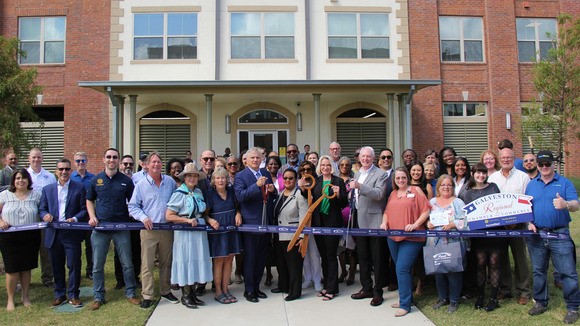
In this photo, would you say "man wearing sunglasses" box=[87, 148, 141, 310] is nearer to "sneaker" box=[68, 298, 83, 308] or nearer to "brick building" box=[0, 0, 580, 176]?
"sneaker" box=[68, 298, 83, 308]

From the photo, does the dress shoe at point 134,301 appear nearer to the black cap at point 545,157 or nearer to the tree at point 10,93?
the black cap at point 545,157

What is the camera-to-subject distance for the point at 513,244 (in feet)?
18.3

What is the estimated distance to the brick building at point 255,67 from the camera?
15773 mm

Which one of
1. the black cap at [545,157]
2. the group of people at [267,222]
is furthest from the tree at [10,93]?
the black cap at [545,157]

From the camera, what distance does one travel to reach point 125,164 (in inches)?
267

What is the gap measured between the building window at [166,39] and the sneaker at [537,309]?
44.6ft

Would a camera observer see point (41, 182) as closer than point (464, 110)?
Yes

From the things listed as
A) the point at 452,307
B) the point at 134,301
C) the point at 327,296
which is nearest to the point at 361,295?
the point at 327,296

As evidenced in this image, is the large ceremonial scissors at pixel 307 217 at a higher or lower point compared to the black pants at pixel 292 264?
higher

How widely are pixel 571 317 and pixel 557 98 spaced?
1233cm

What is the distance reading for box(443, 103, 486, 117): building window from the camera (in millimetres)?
16891

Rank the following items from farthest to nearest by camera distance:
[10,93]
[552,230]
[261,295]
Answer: [10,93], [261,295], [552,230]

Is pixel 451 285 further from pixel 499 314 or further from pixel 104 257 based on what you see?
pixel 104 257

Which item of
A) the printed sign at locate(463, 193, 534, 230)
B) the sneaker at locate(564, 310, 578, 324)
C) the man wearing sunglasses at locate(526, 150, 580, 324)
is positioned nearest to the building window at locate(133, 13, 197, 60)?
the printed sign at locate(463, 193, 534, 230)
